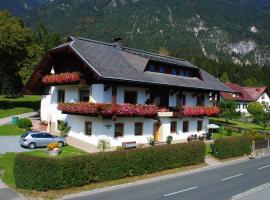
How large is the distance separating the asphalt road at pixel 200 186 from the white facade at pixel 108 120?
30.2 ft

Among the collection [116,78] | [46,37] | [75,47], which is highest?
[46,37]

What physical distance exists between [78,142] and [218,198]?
18646mm

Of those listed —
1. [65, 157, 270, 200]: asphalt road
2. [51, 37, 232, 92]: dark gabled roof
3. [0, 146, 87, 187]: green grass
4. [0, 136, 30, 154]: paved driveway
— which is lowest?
[65, 157, 270, 200]: asphalt road

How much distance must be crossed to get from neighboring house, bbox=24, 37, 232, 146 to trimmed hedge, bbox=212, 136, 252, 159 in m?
6.46

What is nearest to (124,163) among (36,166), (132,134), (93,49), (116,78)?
(36,166)

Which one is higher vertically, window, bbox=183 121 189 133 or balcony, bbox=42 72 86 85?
balcony, bbox=42 72 86 85

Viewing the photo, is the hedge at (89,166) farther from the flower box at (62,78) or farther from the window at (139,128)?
the flower box at (62,78)

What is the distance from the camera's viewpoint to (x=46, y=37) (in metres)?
89.3

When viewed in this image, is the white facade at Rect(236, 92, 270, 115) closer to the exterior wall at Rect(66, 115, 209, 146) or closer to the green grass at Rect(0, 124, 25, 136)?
the exterior wall at Rect(66, 115, 209, 146)

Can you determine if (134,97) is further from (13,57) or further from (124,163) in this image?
(13,57)

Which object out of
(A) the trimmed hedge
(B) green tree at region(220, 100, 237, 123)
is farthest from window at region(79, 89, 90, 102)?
(B) green tree at region(220, 100, 237, 123)

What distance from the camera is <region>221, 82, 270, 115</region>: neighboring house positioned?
90.6 metres

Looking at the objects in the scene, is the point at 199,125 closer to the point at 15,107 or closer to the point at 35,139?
the point at 35,139

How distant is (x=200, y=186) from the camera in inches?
913
